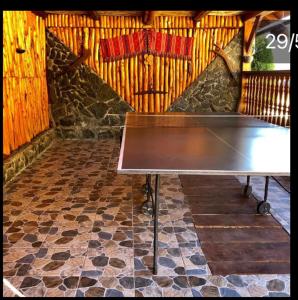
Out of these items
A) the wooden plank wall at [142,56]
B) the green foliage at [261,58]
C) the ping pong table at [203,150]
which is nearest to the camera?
the ping pong table at [203,150]

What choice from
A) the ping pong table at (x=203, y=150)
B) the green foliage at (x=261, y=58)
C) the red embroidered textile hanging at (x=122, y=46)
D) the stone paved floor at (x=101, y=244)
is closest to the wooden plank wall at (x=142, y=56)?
the red embroidered textile hanging at (x=122, y=46)

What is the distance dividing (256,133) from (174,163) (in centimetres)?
149

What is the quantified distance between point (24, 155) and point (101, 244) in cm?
295

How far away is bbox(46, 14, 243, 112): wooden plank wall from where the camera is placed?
727cm

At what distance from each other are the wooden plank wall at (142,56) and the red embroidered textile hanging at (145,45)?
110mm

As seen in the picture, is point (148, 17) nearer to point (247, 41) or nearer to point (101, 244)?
point (247, 41)

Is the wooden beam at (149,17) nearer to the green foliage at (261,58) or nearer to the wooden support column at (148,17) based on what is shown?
the wooden support column at (148,17)

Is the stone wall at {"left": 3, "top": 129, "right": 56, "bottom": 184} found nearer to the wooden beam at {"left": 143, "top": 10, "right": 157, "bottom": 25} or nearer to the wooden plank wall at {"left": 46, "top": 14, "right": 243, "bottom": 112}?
the wooden plank wall at {"left": 46, "top": 14, "right": 243, "bottom": 112}

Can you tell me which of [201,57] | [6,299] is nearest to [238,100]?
[201,57]

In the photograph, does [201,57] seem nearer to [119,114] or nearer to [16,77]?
[119,114]

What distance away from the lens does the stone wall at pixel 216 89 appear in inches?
298

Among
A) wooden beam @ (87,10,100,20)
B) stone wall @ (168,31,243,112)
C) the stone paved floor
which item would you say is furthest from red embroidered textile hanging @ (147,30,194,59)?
the stone paved floor

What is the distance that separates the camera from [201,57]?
7547 mm

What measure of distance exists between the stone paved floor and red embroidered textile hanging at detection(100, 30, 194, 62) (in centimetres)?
358
